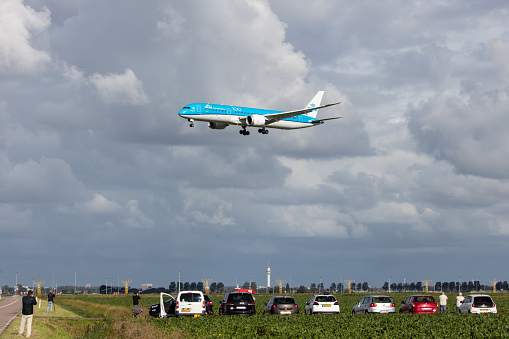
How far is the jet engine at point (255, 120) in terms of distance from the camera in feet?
226

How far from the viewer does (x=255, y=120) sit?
68.9 metres

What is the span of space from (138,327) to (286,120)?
46.6 meters

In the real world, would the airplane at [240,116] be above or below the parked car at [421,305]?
above

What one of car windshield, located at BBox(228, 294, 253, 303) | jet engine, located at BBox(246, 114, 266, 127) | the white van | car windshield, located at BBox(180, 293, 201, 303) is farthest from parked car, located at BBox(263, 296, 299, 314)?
jet engine, located at BBox(246, 114, 266, 127)

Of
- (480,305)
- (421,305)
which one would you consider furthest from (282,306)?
(480,305)

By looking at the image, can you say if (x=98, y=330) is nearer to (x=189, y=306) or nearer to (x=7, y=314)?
(x=189, y=306)

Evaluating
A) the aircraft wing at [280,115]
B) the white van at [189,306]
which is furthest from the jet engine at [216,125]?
the white van at [189,306]

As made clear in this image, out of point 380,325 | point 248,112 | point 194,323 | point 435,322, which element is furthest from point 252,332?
point 248,112

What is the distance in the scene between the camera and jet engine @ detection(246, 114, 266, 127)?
226ft

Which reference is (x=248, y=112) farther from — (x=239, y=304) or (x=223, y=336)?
(x=223, y=336)

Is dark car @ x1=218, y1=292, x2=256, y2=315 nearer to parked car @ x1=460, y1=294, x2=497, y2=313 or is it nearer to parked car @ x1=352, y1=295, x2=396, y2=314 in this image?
parked car @ x1=352, y1=295, x2=396, y2=314

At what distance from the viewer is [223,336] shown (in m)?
28.2

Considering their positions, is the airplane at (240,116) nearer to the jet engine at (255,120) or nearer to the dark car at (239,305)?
the jet engine at (255,120)

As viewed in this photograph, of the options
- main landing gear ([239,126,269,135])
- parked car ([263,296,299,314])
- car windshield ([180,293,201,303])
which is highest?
main landing gear ([239,126,269,135])
